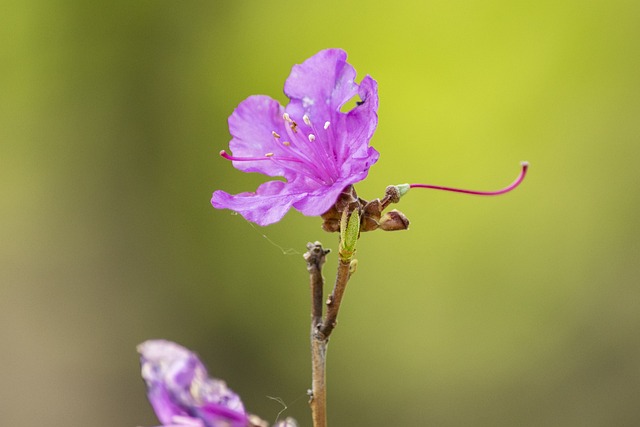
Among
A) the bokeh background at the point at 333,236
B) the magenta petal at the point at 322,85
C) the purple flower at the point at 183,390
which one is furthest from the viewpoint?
the bokeh background at the point at 333,236

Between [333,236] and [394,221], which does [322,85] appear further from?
[333,236]

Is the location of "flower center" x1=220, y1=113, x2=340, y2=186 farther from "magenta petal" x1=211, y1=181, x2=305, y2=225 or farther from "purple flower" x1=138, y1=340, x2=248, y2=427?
"purple flower" x1=138, y1=340, x2=248, y2=427

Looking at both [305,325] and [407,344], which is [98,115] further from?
[407,344]

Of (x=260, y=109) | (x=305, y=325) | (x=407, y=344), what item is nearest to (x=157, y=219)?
(x=305, y=325)

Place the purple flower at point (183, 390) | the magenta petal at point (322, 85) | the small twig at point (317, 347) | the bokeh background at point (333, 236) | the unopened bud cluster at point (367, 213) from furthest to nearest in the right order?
1. the bokeh background at point (333, 236)
2. the magenta petal at point (322, 85)
3. the unopened bud cluster at point (367, 213)
4. the small twig at point (317, 347)
5. the purple flower at point (183, 390)

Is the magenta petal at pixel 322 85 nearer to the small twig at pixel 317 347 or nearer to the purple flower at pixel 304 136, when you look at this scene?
the purple flower at pixel 304 136

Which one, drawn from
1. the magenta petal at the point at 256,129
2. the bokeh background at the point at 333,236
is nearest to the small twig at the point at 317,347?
the magenta petal at the point at 256,129
